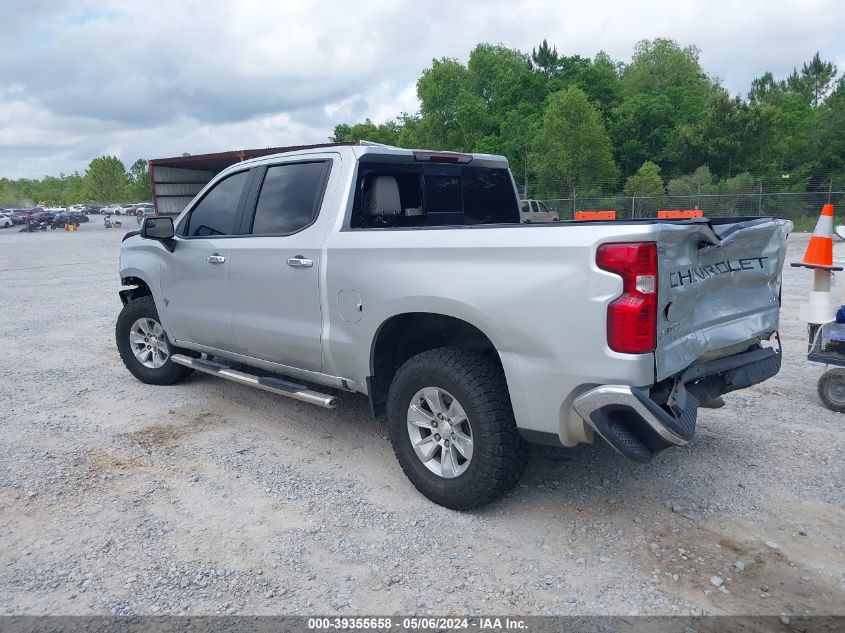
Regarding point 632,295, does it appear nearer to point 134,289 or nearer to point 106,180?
point 134,289

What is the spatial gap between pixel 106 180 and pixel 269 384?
11886 cm

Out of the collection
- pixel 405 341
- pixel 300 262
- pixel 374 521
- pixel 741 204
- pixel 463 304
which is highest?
pixel 741 204

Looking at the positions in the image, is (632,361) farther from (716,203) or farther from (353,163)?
(716,203)

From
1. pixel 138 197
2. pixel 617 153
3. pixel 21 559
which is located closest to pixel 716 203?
pixel 617 153

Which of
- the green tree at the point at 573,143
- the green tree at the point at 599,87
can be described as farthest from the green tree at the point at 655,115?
the green tree at the point at 573,143

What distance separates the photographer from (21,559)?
329cm

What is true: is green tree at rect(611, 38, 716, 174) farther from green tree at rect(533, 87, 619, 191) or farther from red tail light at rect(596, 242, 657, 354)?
red tail light at rect(596, 242, 657, 354)

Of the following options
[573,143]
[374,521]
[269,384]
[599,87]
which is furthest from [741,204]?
[599,87]

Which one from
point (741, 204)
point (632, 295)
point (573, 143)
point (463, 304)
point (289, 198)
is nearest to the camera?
point (632, 295)

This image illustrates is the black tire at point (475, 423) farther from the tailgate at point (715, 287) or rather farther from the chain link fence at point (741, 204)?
the chain link fence at point (741, 204)

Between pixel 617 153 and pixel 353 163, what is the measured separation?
56205 millimetres

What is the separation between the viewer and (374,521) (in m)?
3.59

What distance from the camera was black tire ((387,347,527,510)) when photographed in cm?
337

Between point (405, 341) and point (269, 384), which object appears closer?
point (405, 341)
